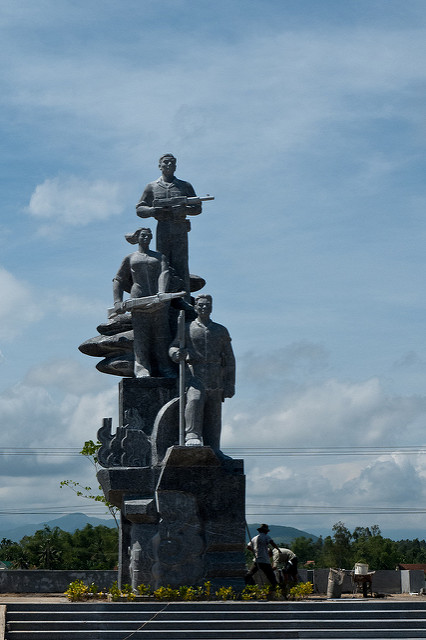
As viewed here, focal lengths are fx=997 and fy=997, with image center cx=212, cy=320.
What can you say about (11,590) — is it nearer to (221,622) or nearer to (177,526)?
(177,526)

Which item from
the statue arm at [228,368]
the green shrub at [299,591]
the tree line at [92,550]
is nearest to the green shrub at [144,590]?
the green shrub at [299,591]

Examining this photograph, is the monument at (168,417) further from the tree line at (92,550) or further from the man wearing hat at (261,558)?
the tree line at (92,550)

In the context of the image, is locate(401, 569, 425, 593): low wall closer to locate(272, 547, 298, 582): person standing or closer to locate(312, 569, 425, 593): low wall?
locate(312, 569, 425, 593): low wall

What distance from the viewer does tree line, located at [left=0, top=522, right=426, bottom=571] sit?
4875 centimetres

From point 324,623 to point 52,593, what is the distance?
31.4ft

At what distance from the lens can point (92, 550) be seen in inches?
1960

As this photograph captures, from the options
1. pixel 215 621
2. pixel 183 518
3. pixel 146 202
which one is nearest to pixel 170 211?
pixel 146 202

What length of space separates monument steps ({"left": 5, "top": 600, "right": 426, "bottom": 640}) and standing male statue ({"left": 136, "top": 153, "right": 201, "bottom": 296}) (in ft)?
21.7

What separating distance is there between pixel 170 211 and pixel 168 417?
13.1 ft

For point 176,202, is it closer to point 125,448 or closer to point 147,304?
point 147,304

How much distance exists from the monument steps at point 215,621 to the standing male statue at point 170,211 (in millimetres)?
6608

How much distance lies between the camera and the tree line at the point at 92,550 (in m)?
48.8

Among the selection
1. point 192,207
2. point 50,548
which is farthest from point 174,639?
point 50,548

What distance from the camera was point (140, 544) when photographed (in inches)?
604
